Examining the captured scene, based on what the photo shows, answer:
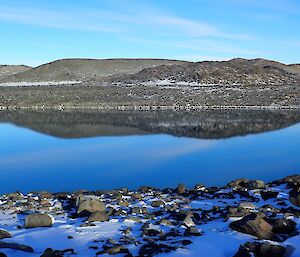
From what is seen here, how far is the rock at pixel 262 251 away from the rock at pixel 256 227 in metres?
0.73

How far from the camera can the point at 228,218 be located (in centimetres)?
959

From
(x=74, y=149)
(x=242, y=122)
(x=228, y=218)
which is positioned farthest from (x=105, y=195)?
(x=242, y=122)

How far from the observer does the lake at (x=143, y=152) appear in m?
18.0

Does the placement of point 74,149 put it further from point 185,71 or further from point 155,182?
point 185,71

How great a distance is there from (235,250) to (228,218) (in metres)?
1.98

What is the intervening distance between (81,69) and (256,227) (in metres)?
109

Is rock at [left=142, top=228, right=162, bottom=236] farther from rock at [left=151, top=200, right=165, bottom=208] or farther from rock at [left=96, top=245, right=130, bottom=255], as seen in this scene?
rock at [left=151, top=200, right=165, bottom=208]

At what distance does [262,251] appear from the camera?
7293 millimetres

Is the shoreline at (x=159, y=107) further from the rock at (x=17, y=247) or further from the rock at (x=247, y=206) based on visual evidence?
the rock at (x=17, y=247)

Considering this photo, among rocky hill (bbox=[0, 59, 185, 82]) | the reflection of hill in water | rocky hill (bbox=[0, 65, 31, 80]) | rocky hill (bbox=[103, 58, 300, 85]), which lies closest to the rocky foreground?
the reflection of hill in water

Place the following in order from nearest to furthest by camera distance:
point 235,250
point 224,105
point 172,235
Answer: point 235,250
point 172,235
point 224,105

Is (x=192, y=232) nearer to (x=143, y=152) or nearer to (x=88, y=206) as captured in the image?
(x=88, y=206)

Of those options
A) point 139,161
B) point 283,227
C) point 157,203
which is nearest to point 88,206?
point 157,203

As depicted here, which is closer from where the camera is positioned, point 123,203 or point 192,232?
point 192,232
